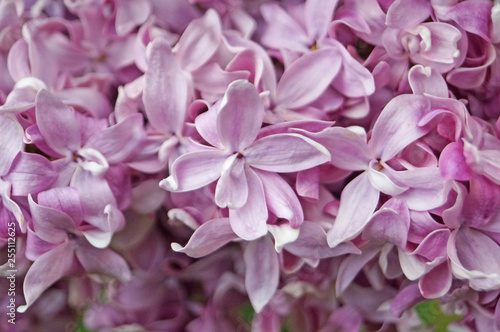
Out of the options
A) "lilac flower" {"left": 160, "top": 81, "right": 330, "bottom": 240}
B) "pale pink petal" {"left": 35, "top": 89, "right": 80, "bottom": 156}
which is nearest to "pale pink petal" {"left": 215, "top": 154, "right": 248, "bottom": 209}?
"lilac flower" {"left": 160, "top": 81, "right": 330, "bottom": 240}

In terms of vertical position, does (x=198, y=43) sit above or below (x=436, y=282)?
above

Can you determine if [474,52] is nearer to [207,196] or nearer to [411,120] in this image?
[411,120]

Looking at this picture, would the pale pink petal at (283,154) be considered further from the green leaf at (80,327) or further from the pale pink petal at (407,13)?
the green leaf at (80,327)

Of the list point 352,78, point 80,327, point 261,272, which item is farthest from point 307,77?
point 80,327

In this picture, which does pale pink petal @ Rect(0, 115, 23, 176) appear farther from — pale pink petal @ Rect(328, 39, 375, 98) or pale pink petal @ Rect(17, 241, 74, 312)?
pale pink petal @ Rect(328, 39, 375, 98)

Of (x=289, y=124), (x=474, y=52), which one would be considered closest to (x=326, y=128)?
(x=289, y=124)

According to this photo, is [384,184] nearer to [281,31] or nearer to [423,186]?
[423,186]

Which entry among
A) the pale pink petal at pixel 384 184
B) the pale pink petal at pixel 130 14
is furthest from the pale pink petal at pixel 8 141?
the pale pink petal at pixel 384 184
